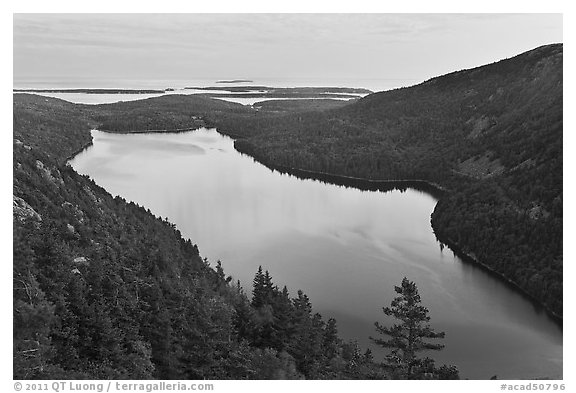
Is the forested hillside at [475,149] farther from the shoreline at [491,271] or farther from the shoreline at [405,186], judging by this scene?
the shoreline at [405,186]

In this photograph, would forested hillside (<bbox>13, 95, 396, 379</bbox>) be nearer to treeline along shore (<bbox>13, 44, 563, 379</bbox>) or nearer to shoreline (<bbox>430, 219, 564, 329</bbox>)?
treeline along shore (<bbox>13, 44, 563, 379</bbox>)

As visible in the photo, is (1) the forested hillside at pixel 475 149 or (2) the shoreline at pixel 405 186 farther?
(1) the forested hillside at pixel 475 149

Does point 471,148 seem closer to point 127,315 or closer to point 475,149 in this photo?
point 475,149

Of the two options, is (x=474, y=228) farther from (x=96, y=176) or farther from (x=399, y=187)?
(x=96, y=176)

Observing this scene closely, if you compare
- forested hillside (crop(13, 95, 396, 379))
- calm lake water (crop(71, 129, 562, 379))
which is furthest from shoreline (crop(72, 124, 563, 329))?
A: forested hillside (crop(13, 95, 396, 379))

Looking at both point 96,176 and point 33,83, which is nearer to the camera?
point 33,83

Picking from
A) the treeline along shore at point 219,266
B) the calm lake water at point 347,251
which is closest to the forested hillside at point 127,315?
the treeline along shore at point 219,266
